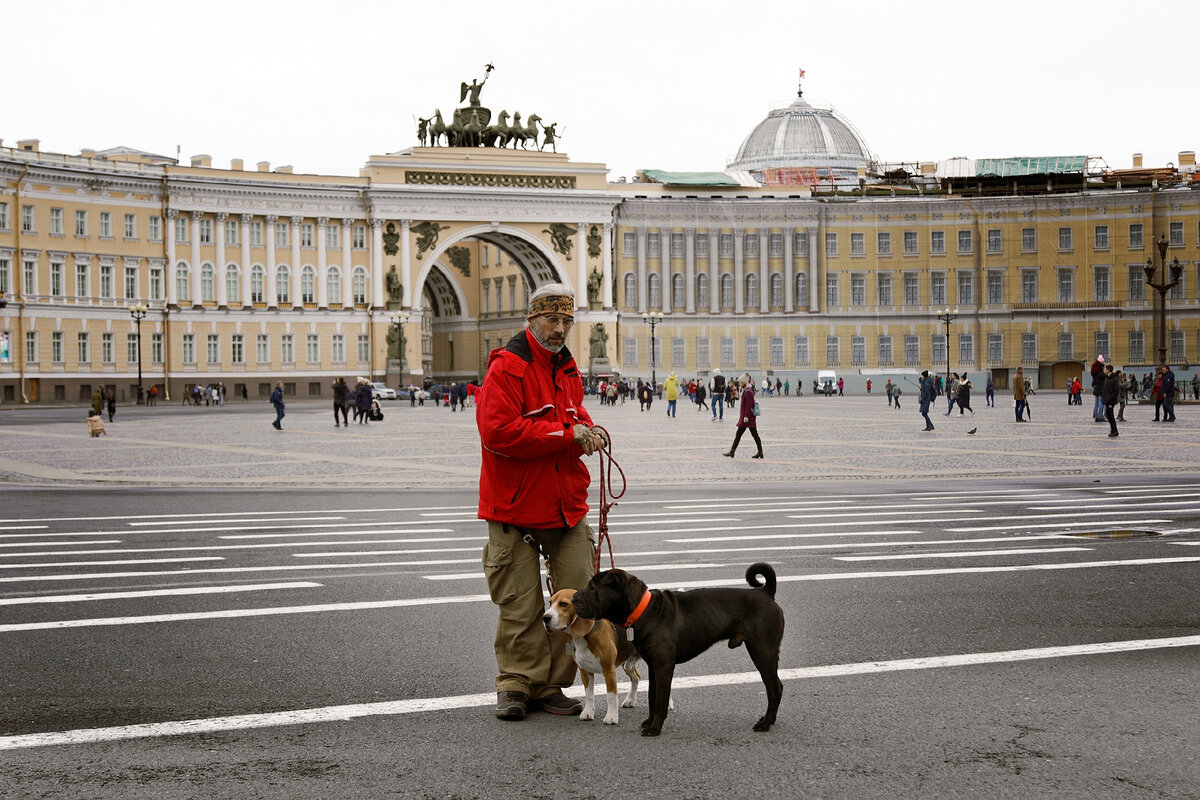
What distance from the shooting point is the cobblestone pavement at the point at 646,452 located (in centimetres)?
2239

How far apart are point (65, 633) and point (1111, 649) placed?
6.26m

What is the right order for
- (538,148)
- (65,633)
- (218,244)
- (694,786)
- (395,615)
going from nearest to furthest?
(694,786)
(65,633)
(395,615)
(218,244)
(538,148)

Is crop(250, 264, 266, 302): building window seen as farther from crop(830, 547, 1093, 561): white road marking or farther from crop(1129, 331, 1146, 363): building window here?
crop(830, 547, 1093, 561): white road marking

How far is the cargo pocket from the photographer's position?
701 cm

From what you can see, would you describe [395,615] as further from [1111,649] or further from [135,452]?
[135,452]

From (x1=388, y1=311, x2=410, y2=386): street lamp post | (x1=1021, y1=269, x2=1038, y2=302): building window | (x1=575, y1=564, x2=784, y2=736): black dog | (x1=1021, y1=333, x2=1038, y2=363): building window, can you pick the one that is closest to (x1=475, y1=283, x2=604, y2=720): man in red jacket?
(x1=575, y1=564, x2=784, y2=736): black dog

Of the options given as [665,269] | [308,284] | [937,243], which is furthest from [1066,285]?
[308,284]

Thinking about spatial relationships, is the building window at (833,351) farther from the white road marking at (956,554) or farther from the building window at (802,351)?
the white road marking at (956,554)

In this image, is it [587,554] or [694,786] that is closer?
[694,786]

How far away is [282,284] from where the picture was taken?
88.1m

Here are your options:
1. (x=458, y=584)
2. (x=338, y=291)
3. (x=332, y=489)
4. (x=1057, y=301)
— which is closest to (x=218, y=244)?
(x=338, y=291)

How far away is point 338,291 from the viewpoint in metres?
89.5

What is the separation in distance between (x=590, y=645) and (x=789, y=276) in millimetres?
92551

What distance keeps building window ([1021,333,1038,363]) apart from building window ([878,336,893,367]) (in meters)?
9.01
